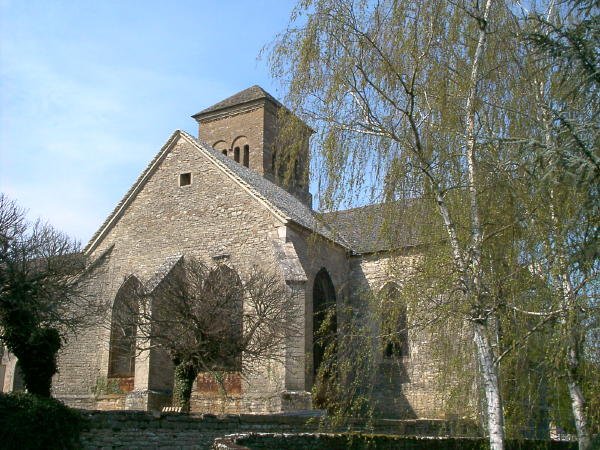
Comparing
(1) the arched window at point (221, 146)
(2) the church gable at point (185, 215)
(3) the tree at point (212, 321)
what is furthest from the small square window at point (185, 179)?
(1) the arched window at point (221, 146)

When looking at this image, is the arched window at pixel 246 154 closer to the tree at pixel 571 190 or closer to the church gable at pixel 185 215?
the church gable at pixel 185 215

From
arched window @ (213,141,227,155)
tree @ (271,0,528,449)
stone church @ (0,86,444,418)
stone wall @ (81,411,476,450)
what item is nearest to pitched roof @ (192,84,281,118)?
arched window @ (213,141,227,155)

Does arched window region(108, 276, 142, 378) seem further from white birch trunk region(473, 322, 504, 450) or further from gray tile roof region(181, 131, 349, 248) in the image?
white birch trunk region(473, 322, 504, 450)

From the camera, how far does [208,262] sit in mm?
20422

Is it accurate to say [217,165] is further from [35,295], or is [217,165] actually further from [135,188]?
[35,295]

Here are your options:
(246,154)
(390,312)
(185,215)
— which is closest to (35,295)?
(185,215)

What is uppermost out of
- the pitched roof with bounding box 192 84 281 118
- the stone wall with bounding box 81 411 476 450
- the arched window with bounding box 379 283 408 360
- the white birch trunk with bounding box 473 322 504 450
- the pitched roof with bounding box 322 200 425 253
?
the pitched roof with bounding box 192 84 281 118

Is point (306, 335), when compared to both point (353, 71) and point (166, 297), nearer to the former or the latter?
point (166, 297)

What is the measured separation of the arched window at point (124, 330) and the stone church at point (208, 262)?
7 centimetres

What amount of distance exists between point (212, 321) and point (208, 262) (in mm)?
4650

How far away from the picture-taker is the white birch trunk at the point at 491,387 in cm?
713

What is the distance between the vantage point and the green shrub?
34.9 feet

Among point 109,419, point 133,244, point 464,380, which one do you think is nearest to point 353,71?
point 464,380

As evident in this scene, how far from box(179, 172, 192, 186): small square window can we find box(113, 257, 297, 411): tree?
4723 millimetres
